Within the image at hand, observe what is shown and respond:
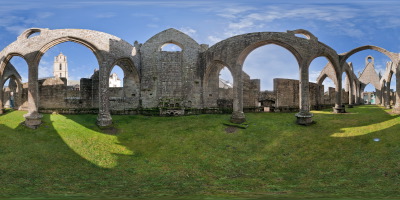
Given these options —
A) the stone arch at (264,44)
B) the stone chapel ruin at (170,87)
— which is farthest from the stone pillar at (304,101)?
the stone chapel ruin at (170,87)

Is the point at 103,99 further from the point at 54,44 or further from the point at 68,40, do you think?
the point at 54,44

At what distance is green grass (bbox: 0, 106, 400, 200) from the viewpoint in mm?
8680

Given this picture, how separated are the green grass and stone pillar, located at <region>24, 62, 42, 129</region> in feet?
1.71

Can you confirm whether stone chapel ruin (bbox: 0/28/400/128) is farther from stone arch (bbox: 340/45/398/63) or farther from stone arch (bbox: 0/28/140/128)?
stone arch (bbox: 0/28/140/128)

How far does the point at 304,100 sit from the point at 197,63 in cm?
1039

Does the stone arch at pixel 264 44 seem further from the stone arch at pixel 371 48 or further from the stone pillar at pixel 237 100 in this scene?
the stone arch at pixel 371 48

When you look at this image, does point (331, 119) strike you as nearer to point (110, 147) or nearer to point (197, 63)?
point (197, 63)

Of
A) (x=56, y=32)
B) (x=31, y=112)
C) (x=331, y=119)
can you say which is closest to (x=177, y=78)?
(x=56, y=32)

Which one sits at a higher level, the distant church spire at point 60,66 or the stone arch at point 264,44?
the distant church spire at point 60,66

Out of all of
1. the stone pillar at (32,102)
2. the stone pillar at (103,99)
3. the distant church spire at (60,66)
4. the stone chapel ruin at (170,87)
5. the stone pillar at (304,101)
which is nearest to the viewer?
the stone pillar at (32,102)

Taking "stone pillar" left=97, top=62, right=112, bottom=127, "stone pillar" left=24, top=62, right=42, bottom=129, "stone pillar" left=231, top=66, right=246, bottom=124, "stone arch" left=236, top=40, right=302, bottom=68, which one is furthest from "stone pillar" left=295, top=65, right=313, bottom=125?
"stone pillar" left=24, top=62, right=42, bottom=129

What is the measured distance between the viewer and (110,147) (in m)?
15.1

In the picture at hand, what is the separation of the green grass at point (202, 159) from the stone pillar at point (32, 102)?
1.71ft

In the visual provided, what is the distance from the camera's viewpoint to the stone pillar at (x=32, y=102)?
677 inches
